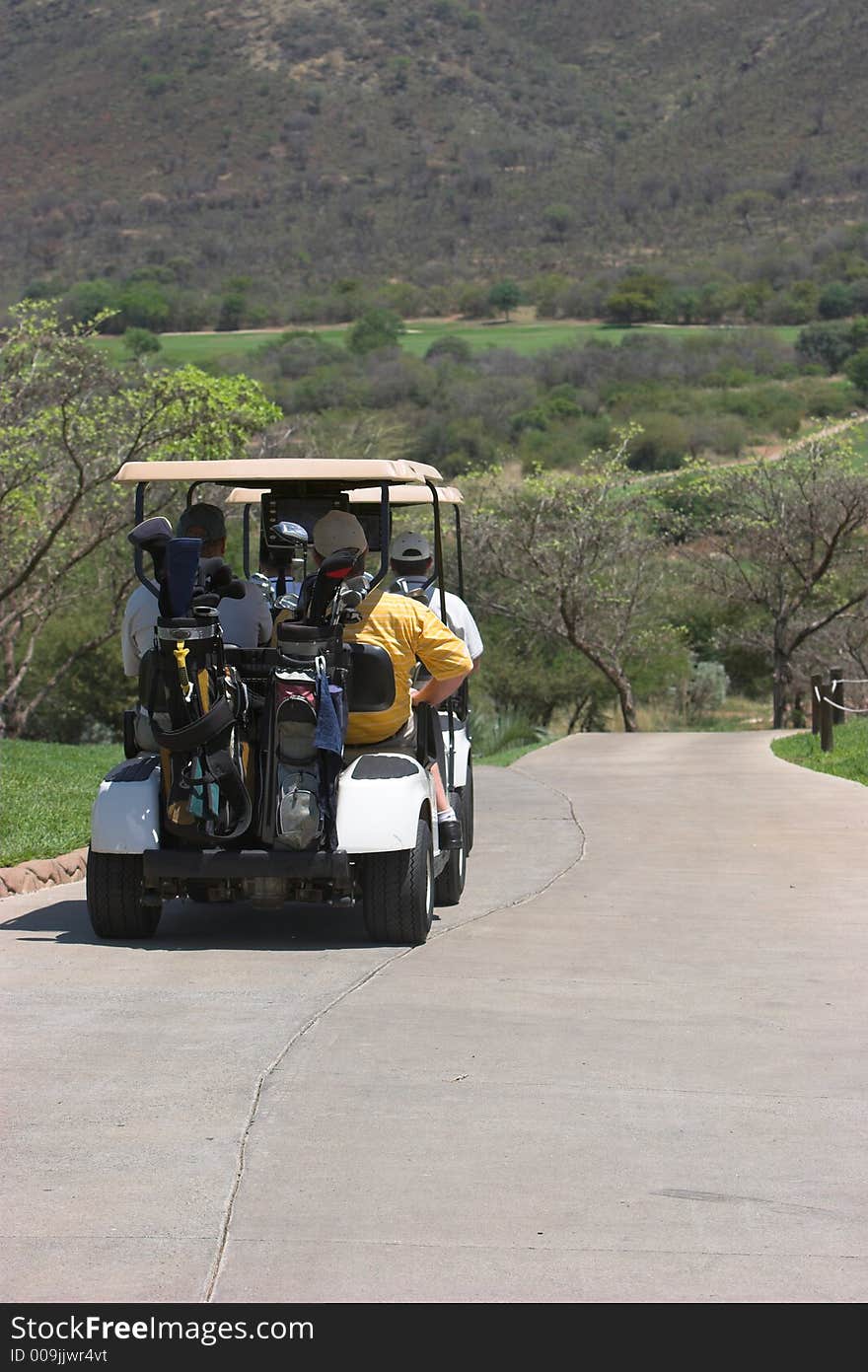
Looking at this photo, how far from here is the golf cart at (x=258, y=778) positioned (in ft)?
25.4

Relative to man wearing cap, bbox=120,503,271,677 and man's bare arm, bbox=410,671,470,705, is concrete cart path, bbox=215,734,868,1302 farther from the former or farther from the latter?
man wearing cap, bbox=120,503,271,677

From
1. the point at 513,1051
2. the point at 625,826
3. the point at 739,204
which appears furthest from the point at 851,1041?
the point at 739,204

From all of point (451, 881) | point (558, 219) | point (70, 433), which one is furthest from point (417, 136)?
point (451, 881)

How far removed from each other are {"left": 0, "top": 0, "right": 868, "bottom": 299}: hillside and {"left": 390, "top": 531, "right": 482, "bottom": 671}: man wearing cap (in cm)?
9020

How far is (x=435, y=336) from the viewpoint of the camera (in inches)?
3954

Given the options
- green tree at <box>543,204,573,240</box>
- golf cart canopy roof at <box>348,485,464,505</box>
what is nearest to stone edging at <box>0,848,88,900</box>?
golf cart canopy roof at <box>348,485,464,505</box>

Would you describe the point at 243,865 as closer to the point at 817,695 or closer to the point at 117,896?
the point at 117,896

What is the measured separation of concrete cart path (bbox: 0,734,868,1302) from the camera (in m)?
4.34

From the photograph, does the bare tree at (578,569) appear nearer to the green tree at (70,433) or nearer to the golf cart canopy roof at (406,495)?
the green tree at (70,433)

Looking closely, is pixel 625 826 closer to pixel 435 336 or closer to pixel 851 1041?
pixel 851 1041

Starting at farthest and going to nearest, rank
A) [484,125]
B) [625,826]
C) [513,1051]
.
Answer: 1. [484,125]
2. [625,826]
3. [513,1051]

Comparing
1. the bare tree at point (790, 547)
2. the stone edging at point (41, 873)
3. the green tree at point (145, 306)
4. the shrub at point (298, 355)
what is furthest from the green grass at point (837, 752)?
the green tree at point (145, 306)

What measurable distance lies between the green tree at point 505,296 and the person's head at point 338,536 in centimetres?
10010

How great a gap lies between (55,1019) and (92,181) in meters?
114
